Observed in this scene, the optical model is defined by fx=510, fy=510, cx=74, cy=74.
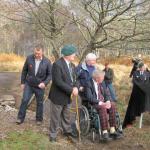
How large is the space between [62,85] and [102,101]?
118 cm

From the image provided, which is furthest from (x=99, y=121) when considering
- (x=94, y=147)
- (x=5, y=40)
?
(x=5, y=40)

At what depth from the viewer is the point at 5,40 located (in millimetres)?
59969

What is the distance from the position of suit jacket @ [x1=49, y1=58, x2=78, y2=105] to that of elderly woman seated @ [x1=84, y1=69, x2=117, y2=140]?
2.19 ft

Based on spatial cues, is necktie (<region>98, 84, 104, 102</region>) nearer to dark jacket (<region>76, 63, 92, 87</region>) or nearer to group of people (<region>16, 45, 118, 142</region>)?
group of people (<region>16, 45, 118, 142</region>)

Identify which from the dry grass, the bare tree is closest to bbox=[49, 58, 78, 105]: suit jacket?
the bare tree

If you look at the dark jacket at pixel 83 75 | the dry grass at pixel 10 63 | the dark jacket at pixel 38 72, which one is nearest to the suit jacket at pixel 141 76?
the dark jacket at pixel 83 75

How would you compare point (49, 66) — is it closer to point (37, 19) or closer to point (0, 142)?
point (0, 142)

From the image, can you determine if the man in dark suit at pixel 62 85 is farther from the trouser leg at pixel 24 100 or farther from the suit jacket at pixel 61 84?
the trouser leg at pixel 24 100

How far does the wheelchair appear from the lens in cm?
1023

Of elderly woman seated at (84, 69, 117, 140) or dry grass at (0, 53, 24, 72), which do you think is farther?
dry grass at (0, 53, 24, 72)

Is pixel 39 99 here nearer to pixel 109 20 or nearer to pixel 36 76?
pixel 36 76

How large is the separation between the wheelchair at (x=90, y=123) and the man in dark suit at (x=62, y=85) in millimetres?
576

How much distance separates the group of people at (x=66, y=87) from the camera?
32.1ft

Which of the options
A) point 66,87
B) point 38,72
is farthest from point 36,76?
point 66,87
